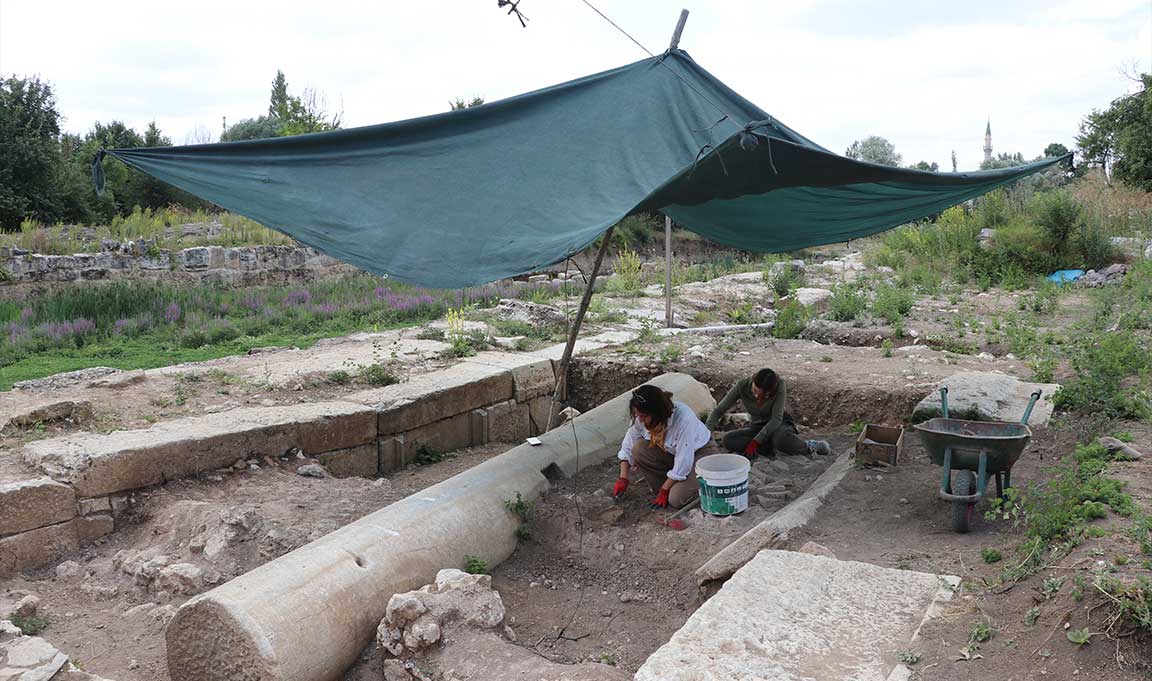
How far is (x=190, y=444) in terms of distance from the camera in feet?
15.9

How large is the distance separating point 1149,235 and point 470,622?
16.1m

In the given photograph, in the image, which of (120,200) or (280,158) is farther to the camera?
(120,200)

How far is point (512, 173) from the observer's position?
4594 millimetres

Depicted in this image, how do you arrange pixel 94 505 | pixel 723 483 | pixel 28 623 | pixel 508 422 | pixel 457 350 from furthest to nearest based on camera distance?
pixel 457 350 → pixel 508 422 → pixel 723 483 → pixel 94 505 → pixel 28 623

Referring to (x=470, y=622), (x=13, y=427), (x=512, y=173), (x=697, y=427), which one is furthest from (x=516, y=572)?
(x=13, y=427)

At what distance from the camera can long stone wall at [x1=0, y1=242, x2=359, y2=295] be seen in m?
11.5

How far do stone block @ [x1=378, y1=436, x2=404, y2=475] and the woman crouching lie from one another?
2.07 meters

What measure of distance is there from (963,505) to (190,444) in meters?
4.40

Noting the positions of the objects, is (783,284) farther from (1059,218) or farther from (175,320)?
(175,320)

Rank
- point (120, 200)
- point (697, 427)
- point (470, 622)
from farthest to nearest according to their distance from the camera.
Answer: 1. point (120, 200)
2. point (697, 427)
3. point (470, 622)

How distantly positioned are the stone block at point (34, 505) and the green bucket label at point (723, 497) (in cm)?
350

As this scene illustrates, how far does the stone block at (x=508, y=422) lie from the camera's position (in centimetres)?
738

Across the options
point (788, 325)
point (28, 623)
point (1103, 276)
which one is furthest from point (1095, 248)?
point (28, 623)

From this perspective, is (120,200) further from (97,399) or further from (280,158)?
(280,158)
